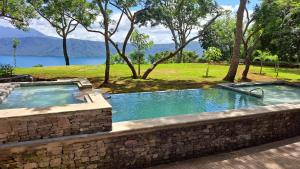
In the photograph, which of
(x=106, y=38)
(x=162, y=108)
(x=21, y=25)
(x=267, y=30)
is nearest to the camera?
(x=162, y=108)

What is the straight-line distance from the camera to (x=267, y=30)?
1795 centimetres

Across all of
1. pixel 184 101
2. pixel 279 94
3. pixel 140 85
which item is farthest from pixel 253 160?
pixel 140 85

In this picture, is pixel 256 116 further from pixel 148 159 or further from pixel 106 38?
pixel 106 38

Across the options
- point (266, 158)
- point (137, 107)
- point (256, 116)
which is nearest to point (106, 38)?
point (137, 107)

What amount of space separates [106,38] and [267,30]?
31.8ft

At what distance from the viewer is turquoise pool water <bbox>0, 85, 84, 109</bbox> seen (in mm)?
9672

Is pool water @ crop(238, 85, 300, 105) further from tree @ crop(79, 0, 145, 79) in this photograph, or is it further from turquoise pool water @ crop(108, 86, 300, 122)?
tree @ crop(79, 0, 145, 79)

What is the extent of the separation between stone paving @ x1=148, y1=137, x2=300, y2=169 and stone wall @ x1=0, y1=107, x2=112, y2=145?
192 centimetres

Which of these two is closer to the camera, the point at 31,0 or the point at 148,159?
the point at 148,159

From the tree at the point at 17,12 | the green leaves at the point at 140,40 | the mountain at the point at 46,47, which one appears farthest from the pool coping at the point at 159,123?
the mountain at the point at 46,47

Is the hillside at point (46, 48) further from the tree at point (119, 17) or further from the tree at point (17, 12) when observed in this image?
the tree at point (119, 17)

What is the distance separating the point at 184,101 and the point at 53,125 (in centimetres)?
668

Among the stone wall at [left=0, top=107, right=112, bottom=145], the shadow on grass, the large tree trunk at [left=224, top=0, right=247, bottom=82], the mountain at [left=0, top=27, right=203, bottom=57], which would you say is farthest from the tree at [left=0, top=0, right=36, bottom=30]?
the mountain at [left=0, top=27, right=203, bottom=57]

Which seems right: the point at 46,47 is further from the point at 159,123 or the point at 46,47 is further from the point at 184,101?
the point at 159,123
